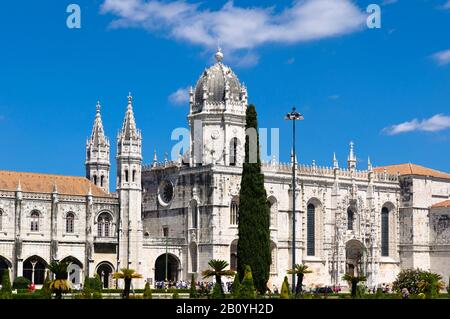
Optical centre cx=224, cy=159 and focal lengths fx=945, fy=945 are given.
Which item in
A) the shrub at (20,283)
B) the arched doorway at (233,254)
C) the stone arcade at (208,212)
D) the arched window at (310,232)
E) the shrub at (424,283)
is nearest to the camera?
the shrub at (424,283)

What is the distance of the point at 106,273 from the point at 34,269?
664 centimetres

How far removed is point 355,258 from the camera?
3681 inches

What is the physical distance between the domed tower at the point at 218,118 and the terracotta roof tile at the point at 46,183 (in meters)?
9.79

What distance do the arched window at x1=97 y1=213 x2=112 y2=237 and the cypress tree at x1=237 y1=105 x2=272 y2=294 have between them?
17158 mm

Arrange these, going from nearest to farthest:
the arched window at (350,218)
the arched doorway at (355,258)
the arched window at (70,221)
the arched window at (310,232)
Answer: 1. the arched window at (70,221)
2. the arched window at (310,232)
3. the arched window at (350,218)
4. the arched doorway at (355,258)

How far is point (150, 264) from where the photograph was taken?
79.8 metres

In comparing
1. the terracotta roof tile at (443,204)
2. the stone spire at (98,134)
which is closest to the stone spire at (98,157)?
the stone spire at (98,134)

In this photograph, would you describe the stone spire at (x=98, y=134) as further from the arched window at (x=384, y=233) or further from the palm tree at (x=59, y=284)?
the palm tree at (x=59, y=284)

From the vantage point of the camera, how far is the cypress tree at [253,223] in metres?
63.5

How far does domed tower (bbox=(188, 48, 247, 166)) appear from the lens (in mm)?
83562

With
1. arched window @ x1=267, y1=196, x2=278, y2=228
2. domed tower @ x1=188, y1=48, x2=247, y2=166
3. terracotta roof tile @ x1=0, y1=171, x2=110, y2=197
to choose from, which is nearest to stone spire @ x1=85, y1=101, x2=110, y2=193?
terracotta roof tile @ x1=0, y1=171, x2=110, y2=197
